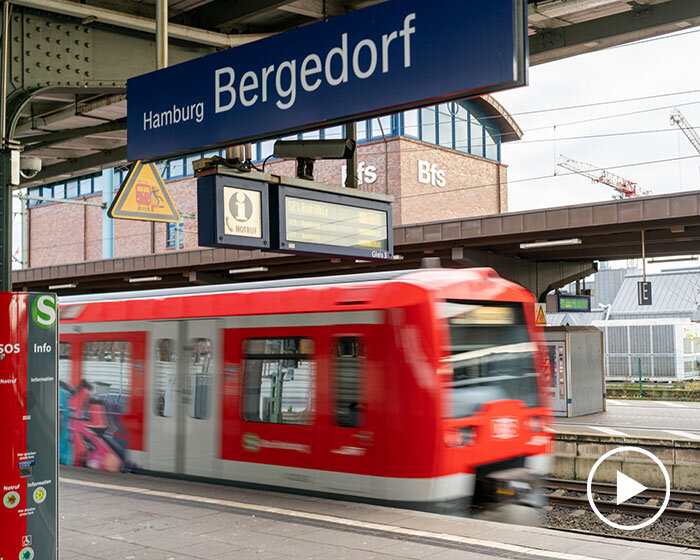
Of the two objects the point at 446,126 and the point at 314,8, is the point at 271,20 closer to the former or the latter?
the point at 314,8

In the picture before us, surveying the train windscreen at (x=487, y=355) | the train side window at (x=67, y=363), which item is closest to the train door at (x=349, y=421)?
the train windscreen at (x=487, y=355)

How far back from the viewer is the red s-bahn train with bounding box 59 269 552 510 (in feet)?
27.8

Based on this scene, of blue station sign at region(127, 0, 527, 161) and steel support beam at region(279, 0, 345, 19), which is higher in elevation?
steel support beam at region(279, 0, 345, 19)

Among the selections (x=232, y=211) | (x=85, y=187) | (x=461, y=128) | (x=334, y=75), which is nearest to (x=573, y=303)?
(x=232, y=211)

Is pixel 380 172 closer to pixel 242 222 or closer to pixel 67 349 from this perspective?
pixel 67 349

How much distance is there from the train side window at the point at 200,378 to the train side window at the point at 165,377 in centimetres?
34

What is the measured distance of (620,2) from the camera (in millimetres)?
6438

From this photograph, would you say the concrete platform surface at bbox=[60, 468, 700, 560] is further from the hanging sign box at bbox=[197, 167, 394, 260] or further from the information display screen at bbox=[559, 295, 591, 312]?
the information display screen at bbox=[559, 295, 591, 312]

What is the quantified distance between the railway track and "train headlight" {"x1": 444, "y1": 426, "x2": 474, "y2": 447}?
2.79m

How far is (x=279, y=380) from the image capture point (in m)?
9.73

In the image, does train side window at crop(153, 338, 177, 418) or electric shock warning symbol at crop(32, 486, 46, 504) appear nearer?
electric shock warning symbol at crop(32, 486, 46, 504)

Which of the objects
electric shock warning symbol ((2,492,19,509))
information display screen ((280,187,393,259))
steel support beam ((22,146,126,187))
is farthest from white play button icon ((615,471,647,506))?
electric shock warning symbol ((2,492,19,509))

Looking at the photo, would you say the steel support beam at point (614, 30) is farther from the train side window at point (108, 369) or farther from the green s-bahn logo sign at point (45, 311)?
the train side window at point (108, 369)

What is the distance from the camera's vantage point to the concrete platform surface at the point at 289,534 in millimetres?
6586
